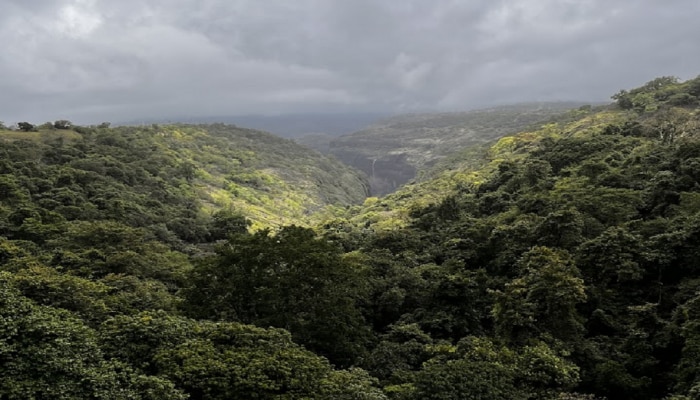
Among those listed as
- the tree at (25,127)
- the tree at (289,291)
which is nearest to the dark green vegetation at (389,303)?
the tree at (289,291)

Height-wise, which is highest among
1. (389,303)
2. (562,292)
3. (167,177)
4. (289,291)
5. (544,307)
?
(167,177)

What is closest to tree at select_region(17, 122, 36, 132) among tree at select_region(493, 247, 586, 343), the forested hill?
the forested hill

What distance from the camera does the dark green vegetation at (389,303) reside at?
47.3ft

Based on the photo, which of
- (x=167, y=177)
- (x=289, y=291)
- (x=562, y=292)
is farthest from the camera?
(x=167, y=177)

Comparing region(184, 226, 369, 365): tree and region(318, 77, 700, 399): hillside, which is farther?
region(184, 226, 369, 365): tree

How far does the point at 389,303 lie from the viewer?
90.1ft

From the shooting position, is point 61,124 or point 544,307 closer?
point 544,307

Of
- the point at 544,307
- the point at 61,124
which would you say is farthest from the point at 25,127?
the point at 544,307

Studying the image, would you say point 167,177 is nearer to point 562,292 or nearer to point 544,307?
point 544,307

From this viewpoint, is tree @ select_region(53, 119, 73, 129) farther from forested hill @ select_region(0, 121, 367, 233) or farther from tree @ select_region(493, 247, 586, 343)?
tree @ select_region(493, 247, 586, 343)

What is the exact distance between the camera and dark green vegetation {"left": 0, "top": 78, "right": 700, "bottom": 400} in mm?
14422

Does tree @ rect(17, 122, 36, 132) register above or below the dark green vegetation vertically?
above

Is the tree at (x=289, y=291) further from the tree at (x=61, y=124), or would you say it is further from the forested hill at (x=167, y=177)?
the tree at (x=61, y=124)

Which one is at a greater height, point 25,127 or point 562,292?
point 25,127
